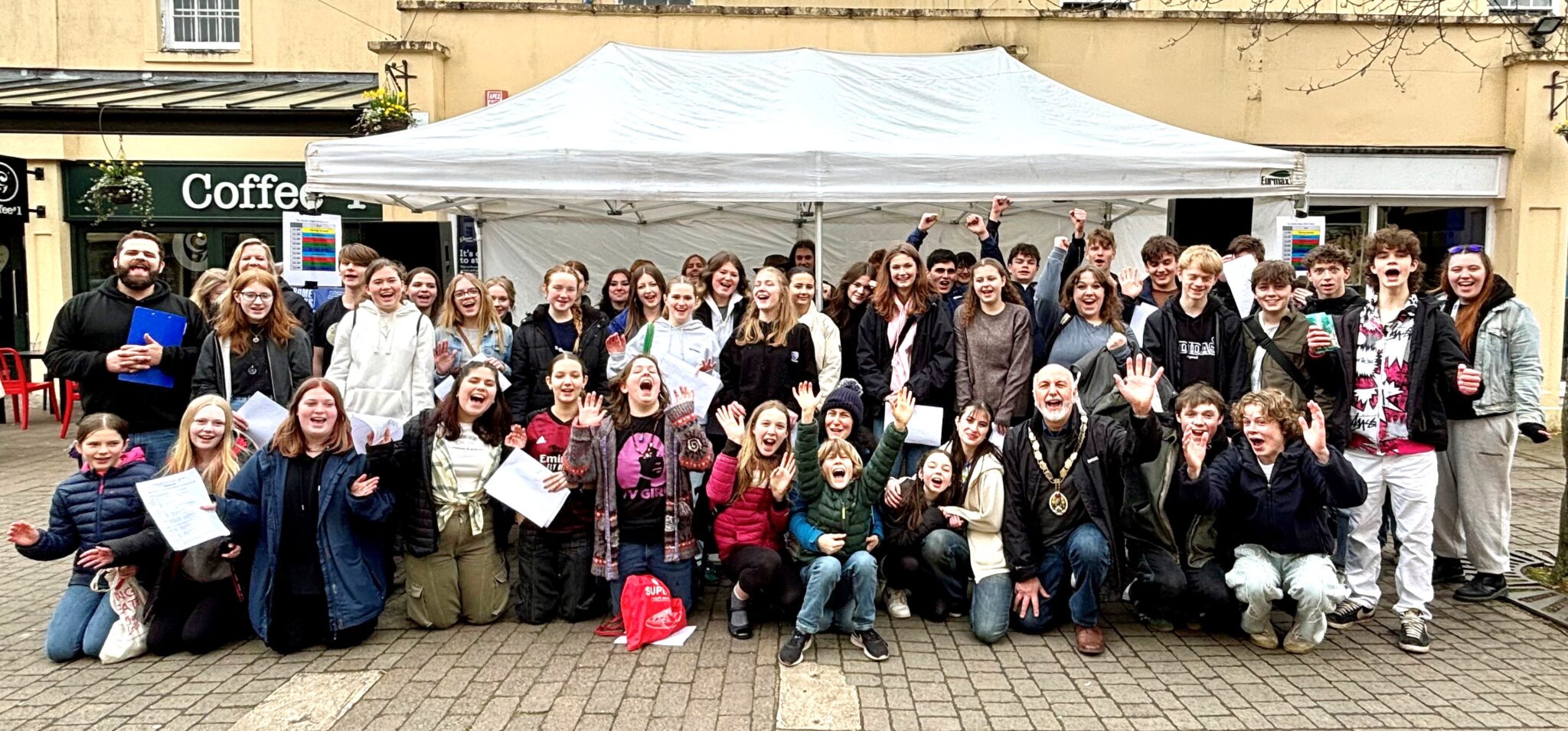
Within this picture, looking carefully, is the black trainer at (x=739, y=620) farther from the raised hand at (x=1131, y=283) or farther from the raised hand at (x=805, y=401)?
the raised hand at (x=1131, y=283)

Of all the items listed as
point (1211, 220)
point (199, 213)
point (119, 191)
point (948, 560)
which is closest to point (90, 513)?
point (948, 560)

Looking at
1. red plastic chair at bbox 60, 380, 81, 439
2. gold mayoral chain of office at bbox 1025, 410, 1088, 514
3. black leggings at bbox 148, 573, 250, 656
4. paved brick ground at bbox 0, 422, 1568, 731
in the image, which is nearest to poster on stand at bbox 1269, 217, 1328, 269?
paved brick ground at bbox 0, 422, 1568, 731

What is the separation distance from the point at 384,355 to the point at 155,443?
3.93 feet

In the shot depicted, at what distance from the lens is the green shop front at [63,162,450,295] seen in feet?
37.6

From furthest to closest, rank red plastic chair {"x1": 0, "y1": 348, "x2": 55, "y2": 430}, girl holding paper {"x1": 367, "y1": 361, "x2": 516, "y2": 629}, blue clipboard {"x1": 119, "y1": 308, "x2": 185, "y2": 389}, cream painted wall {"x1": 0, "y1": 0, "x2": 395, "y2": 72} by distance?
cream painted wall {"x1": 0, "y1": 0, "x2": 395, "y2": 72} < red plastic chair {"x1": 0, "y1": 348, "x2": 55, "y2": 430} < blue clipboard {"x1": 119, "y1": 308, "x2": 185, "y2": 389} < girl holding paper {"x1": 367, "y1": 361, "x2": 516, "y2": 629}

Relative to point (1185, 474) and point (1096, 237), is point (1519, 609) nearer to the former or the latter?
point (1185, 474)

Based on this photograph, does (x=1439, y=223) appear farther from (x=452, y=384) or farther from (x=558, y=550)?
(x=452, y=384)

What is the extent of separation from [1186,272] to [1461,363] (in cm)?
125

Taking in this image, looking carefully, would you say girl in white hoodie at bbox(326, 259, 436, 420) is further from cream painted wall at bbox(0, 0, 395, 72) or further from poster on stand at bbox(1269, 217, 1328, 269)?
cream painted wall at bbox(0, 0, 395, 72)

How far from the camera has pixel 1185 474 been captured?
4.02m

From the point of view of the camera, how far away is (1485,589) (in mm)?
4707

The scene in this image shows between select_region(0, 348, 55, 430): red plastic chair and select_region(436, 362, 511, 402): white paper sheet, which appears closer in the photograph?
select_region(436, 362, 511, 402): white paper sheet

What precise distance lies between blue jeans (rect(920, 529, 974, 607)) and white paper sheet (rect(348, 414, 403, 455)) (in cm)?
264

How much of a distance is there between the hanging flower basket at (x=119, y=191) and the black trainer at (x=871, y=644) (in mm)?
10792
